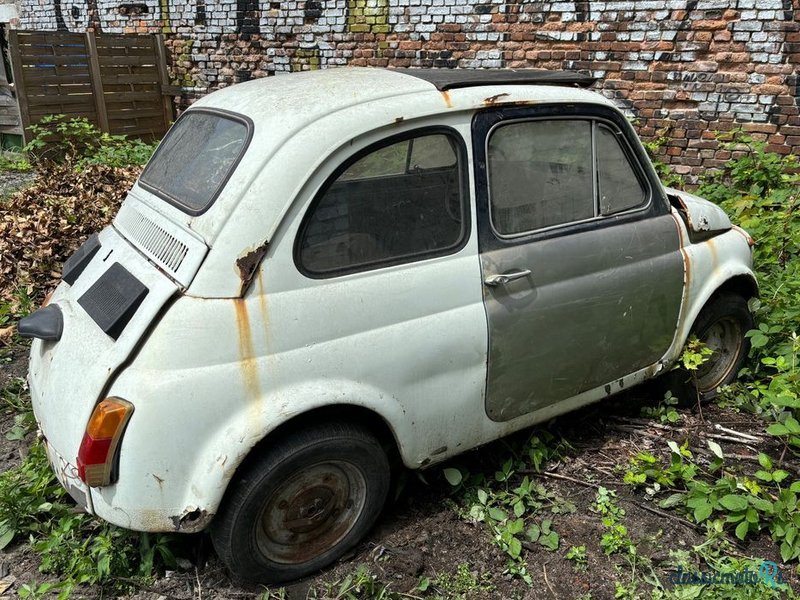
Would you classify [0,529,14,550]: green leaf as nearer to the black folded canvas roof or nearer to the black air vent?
the black air vent

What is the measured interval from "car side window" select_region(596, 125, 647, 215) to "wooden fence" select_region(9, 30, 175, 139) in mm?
8182

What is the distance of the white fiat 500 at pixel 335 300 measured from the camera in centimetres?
217

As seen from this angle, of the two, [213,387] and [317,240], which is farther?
[317,240]

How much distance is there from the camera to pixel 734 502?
274cm

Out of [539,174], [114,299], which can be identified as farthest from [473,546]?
[114,299]

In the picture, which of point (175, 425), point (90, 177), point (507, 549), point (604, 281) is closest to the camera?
point (175, 425)

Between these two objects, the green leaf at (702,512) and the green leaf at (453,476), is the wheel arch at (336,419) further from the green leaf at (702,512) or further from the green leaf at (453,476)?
the green leaf at (702,512)

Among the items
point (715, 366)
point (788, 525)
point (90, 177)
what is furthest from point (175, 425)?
point (90, 177)

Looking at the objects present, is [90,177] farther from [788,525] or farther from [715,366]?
[788,525]

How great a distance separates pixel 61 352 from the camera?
2.43m

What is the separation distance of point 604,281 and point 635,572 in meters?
1.23

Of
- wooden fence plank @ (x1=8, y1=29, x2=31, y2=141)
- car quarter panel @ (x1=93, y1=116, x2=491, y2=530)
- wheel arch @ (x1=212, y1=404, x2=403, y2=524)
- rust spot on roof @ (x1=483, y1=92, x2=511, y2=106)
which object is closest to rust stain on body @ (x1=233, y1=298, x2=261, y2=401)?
car quarter panel @ (x1=93, y1=116, x2=491, y2=530)

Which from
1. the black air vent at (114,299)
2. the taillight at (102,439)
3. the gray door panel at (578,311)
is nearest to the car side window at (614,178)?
the gray door panel at (578,311)

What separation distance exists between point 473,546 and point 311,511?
2.37ft
